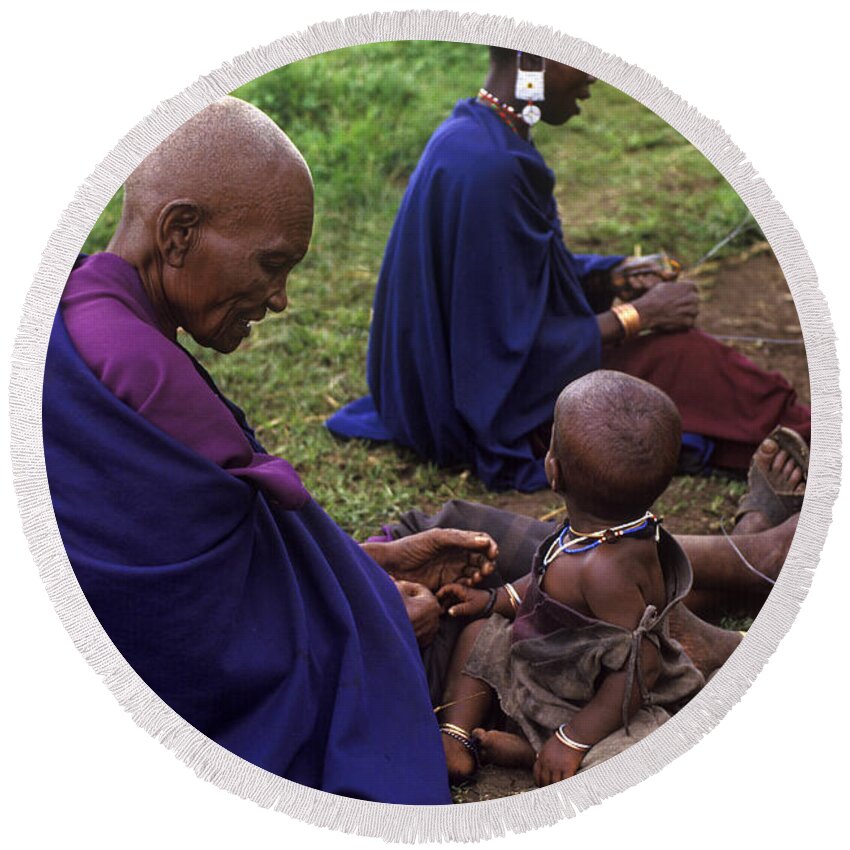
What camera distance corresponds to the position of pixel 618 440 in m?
1.98

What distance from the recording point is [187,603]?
5.91ft

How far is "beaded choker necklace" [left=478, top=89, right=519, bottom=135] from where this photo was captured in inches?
122

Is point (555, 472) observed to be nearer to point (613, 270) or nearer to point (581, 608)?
point (581, 608)

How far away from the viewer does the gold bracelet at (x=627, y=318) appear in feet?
10.6

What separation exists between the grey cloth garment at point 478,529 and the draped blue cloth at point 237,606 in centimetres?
18

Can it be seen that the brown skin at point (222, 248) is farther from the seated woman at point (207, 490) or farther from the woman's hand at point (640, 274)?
the woman's hand at point (640, 274)

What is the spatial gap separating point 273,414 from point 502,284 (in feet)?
2.81

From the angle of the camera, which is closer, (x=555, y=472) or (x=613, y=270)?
(x=555, y=472)

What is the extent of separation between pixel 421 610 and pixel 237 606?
20.5 inches

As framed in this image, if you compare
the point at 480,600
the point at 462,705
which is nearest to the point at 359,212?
the point at 480,600

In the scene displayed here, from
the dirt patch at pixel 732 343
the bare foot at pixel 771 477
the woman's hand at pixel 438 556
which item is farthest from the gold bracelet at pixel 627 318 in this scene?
the woman's hand at pixel 438 556

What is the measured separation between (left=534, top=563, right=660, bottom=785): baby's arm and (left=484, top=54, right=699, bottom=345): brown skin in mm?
1275

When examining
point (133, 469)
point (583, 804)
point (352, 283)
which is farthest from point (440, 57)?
point (583, 804)

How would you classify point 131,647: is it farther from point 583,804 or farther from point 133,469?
point 583,804
